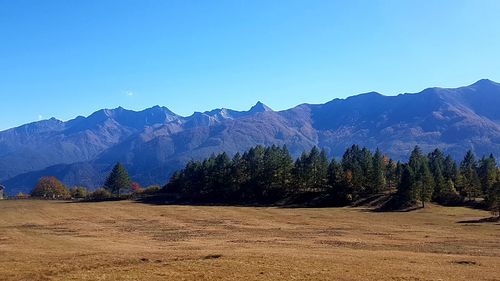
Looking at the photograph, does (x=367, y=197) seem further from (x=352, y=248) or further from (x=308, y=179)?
(x=352, y=248)

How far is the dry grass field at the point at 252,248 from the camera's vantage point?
106ft

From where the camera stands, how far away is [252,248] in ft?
156

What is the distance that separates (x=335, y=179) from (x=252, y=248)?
275ft

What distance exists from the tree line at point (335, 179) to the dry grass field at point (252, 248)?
25558 mm

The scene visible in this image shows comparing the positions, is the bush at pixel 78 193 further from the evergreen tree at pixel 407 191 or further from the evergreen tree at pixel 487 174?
the evergreen tree at pixel 487 174

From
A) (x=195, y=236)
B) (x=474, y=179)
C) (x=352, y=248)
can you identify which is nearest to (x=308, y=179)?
(x=474, y=179)

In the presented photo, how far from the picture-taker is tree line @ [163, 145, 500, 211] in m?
114

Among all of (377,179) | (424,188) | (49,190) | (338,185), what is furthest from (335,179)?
(49,190)

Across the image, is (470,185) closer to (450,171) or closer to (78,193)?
(450,171)

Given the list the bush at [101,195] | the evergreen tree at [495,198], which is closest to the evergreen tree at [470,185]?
the evergreen tree at [495,198]

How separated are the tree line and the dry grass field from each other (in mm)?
25558

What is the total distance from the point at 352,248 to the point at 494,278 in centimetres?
1737

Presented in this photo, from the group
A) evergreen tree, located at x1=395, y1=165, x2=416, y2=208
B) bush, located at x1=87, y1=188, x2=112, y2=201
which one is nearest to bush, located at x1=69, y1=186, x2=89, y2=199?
bush, located at x1=87, y1=188, x2=112, y2=201

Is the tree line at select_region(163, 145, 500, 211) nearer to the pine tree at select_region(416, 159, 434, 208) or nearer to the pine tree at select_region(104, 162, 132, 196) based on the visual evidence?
the pine tree at select_region(416, 159, 434, 208)
